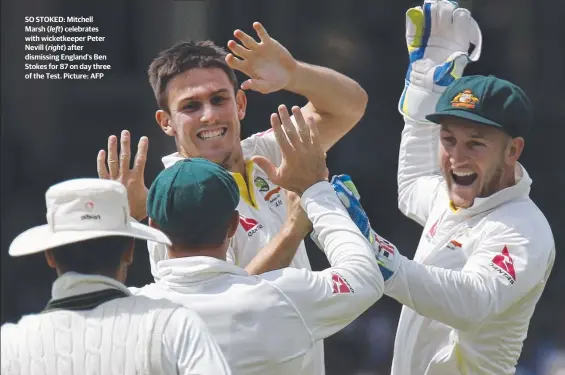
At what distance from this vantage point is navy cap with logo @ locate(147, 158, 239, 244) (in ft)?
9.62

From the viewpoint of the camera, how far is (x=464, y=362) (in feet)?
13.2

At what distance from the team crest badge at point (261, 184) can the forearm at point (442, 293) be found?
604 millimetres

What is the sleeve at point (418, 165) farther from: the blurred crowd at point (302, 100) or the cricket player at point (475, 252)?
the blurred crowd at point (302, 100)

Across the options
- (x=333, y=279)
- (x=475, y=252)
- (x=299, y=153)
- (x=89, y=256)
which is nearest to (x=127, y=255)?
(x=89, y=256)

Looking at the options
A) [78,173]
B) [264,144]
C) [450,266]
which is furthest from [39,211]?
[450,266]

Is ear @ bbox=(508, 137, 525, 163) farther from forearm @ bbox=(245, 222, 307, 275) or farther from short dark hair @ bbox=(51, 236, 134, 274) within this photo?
short dark hair @ bbox=(51, 236, 134, 274)

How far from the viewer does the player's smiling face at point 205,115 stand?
3896mm

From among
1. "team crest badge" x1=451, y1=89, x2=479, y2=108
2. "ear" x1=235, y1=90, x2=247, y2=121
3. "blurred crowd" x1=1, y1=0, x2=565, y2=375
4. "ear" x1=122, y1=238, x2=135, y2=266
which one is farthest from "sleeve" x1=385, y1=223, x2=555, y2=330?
"blurred crowd" x1=1, y1=0, x2=565, y2=375

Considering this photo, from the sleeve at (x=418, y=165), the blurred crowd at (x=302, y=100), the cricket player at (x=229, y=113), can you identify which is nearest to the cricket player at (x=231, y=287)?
the cricket player at (x=229, y=113)

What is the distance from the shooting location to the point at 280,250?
139 inches

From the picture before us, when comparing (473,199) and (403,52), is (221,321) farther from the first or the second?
(403,52)

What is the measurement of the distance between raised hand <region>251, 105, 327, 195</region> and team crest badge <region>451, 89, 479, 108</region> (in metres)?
0.75

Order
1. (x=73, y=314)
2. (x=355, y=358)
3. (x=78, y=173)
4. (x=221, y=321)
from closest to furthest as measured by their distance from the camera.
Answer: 1. (x=73, y=314)
2. (x=221, y=321)
3. (x=78, y=173)
4. (x=355, y=358)

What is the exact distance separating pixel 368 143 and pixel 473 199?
311cm
